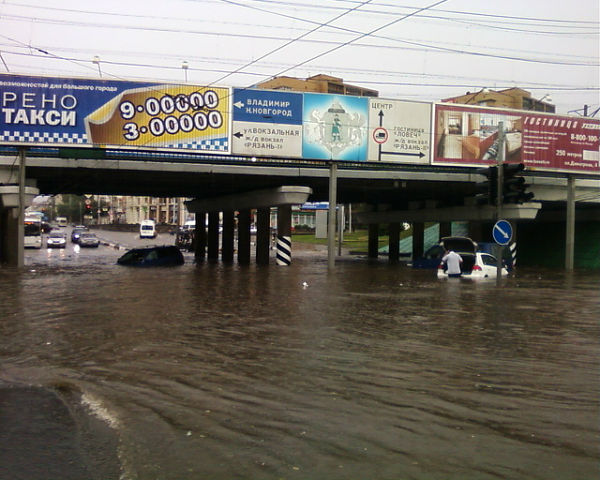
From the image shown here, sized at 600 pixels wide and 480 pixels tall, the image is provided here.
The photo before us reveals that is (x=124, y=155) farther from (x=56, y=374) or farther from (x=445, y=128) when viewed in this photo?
(x=56, y=374)

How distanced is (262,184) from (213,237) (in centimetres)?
1343

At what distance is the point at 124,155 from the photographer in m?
32.2

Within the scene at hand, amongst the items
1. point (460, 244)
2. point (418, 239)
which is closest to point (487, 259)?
point (460, 244)

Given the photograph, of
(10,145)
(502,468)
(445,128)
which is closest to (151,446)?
(502,468)

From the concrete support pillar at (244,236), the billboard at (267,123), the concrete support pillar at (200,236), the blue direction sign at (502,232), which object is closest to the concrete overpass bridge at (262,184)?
the concrete support pillar at (244,236)

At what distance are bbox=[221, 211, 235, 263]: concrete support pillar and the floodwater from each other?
3018 centimetres

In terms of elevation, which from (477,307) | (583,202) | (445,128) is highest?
(445,128)

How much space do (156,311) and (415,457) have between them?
10264mm

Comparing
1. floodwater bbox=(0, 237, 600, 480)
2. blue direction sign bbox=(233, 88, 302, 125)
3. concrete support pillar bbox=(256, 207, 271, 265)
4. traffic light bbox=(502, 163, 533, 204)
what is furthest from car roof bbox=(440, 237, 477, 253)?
floodwater bbox=(0, 237, 600, 480)

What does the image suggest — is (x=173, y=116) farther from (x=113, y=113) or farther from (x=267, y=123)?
(x=267, y=123)

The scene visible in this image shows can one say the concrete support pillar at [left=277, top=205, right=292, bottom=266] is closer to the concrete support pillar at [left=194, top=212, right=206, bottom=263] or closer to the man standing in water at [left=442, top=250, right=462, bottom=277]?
the man standing in water at [left=442, top=250, right=462, bottom=277]

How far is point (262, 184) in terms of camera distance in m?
38.0

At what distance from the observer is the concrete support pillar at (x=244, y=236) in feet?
148

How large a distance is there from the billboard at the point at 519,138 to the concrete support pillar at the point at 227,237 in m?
17.4
